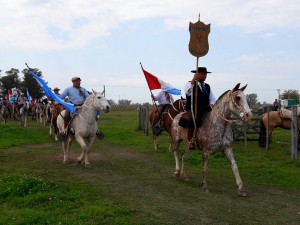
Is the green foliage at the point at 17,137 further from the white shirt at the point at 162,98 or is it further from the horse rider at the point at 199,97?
the horse rider at the point at 199,97

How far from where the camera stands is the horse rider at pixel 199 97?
30.2 ft

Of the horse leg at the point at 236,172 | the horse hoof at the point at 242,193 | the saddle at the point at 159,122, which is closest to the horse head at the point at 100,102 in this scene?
the saddle at the point at 159,122

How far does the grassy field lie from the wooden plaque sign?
3.38 meters

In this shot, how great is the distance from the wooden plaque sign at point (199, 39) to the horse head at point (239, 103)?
5.80 ft

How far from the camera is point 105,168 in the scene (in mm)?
11672

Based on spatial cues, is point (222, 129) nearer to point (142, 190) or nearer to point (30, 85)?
point (142, 190)

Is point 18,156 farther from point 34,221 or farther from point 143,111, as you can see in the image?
point 143,111

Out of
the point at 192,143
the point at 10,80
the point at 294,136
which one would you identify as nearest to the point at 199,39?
the point at 192,143

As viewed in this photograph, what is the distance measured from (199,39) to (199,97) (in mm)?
1611

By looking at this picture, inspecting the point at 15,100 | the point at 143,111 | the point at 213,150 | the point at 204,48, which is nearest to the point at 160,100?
the point at 204,48

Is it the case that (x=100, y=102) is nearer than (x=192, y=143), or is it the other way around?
(x=192, y=143)

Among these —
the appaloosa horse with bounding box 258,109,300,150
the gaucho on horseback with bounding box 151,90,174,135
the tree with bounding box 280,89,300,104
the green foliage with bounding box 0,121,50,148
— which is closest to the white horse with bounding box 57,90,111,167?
the gaucho on horseback with bounding box 151,90,174,135

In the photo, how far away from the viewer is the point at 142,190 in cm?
872

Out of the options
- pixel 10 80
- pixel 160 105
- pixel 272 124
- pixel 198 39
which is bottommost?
pixel 272 124
